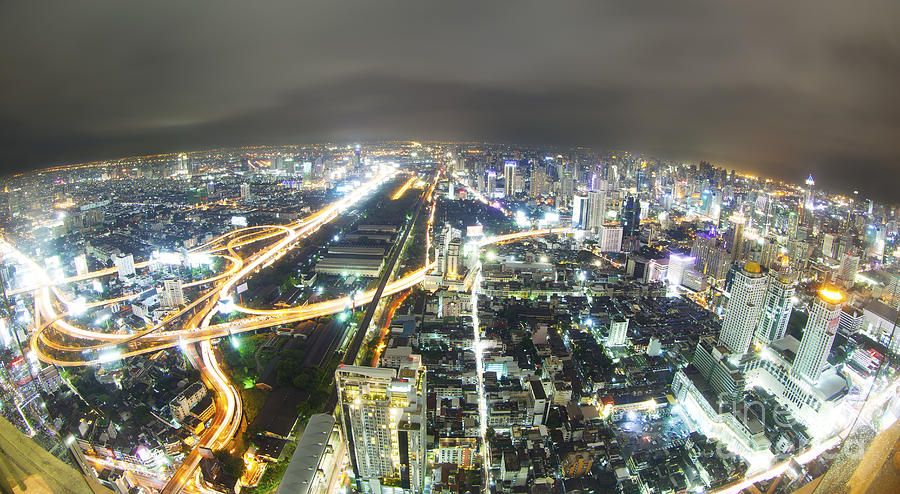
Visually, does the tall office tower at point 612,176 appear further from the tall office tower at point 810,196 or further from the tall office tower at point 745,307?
the tall office tower at point 745,307

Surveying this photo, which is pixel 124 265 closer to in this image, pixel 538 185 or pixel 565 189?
pixel 538 185

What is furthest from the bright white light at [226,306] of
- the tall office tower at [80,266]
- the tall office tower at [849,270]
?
the tall office tower at [849,270]

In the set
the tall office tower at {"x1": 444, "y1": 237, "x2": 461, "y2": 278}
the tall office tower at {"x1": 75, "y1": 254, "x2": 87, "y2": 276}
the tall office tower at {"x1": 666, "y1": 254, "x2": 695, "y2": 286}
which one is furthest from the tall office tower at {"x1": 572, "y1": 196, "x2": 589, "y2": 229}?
the tall office tower at {"x1": 75, "y1": 254, "x2": 87, "y2": 276}

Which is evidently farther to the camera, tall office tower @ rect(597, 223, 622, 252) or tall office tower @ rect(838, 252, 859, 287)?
tall office tower @ rect(597, 223, 622, 252)

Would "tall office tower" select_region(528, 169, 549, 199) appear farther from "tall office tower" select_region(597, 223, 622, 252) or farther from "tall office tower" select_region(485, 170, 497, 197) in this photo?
"tall office tower" select_region(597, 223, 622, 252)

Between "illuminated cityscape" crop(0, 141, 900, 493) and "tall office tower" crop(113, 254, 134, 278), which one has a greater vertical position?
"tall office tower" crop(113, 254, 134, 278)

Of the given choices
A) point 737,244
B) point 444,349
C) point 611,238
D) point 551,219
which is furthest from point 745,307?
point 551,219
